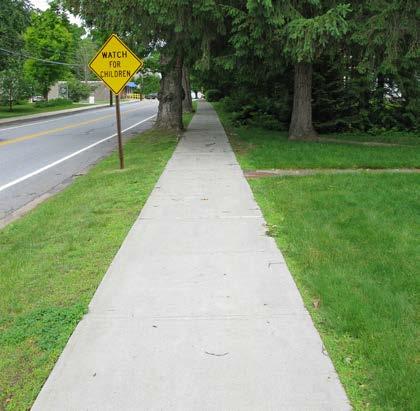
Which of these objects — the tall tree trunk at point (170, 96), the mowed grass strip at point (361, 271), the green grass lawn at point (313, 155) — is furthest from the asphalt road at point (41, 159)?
the mowed grass strip at point (361, 271)

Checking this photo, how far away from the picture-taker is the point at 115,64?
1194cm

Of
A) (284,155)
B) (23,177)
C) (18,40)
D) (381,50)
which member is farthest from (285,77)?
(18,40)

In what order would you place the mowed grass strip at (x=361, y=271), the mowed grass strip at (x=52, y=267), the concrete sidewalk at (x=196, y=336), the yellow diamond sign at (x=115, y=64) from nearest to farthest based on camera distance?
1. the concrete sidewalk at (x=196, y=336)
2. the mowed grass strip at (x=361, y=271)
3. the mowed grass strip at (x=52, y=267)
4. the yellow diamond sign at (x=115, y=64)

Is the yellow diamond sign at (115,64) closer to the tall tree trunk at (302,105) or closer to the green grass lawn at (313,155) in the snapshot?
the green grass lawn at (313,155)

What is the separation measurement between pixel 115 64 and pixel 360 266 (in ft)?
27.7

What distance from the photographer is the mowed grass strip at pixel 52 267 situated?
355 centimetres

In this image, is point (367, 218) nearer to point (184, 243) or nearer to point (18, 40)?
point (184, 243)

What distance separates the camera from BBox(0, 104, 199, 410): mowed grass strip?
3.55 m

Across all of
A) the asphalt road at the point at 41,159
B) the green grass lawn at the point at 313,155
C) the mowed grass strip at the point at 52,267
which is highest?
the mowed grass strip at the point at 52,267

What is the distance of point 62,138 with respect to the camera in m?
22.0

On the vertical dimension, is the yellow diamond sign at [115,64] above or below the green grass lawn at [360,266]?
above

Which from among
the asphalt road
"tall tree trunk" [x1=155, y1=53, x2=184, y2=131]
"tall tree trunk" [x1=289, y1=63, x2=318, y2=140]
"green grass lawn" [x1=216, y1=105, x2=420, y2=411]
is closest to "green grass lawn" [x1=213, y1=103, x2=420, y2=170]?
"tall tree trunk" [x1=289, y1=63, x2=318, y2=140]

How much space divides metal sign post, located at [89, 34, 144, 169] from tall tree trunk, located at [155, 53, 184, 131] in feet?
27.0

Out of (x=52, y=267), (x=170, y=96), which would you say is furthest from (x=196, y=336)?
(x=170, y=96)
